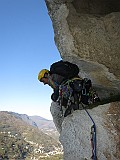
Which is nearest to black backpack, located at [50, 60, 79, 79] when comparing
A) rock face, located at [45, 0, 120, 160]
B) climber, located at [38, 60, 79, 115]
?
climber, located at [38, 60, 79, 115]

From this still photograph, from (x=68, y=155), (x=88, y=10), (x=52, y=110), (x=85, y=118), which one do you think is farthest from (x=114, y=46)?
(x=68, y=155)

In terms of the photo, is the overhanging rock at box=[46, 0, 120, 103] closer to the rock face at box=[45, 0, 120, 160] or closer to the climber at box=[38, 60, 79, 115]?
the rock face at box=[45, 0, 120, 160]

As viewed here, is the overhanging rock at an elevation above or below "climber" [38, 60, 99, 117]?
above

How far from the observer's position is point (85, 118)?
23.1 feet

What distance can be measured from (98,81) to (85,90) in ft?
6.04

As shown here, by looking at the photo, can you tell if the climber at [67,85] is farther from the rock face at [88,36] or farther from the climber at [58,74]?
the rock face at [88,36]

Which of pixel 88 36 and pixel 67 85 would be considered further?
pixel 88 36

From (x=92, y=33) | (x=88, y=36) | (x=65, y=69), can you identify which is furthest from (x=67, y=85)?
(x=92, y=33)

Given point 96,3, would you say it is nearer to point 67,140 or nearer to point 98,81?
point 98,81

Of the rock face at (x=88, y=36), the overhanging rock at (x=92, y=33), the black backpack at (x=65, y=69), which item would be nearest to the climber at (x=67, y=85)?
the black backpack at (x=65, y=69)

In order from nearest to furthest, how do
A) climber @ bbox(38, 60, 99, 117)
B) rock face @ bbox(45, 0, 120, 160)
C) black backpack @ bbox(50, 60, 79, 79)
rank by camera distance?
climber @ bbox(38, 60, 99, 117) → black backpack @ bbox(50, 60, 79, 79) → rock face @ bbox(45, 0, 120, 160)

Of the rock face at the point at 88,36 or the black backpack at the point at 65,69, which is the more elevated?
the rock face at the point at 88,36

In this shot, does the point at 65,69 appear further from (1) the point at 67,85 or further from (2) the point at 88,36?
(2) the point at 88,36

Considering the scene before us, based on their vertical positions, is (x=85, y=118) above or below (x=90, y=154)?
above
